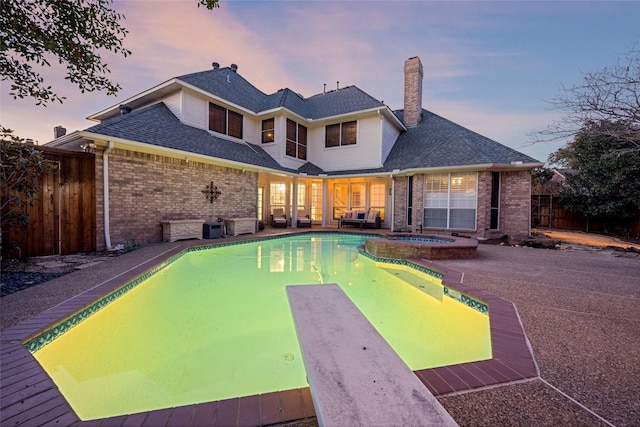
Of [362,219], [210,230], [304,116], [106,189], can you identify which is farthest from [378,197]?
[106,189]

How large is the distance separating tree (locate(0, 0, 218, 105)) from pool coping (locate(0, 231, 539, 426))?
3.86 m

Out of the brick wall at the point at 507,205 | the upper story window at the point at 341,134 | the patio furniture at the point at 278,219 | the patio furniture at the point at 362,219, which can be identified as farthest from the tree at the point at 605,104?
the patio furniture at the point at 278,219

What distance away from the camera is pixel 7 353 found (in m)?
2.04

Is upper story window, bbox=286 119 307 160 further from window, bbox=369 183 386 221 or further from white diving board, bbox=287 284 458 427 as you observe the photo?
white diving board, bbox=287 284 458 427

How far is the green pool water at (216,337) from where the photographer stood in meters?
2.33

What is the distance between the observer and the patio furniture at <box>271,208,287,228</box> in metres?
13.5

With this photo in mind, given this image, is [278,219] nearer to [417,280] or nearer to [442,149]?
[442,149]

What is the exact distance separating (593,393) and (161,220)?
9909mm

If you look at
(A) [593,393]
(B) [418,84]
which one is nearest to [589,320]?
(A) [593,393]

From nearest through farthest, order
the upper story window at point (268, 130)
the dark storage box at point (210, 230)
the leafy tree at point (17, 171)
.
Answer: the leafy tree at point (17, 171) < the dark storage box at point (210, 230) < the upper story window at point (268, 130)

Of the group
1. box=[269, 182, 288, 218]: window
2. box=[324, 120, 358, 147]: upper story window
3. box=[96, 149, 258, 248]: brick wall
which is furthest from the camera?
box=[269, 182, 288, 218]: window

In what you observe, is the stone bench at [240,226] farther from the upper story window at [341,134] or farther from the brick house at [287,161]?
the upper story window at [341,134]

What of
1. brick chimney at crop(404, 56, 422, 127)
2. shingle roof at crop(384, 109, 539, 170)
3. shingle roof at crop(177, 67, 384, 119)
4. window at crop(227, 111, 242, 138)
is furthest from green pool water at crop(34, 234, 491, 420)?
brick chimney at crop(404, 56, 422, 127)

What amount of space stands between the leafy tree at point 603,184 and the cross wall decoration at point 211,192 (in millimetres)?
14626
